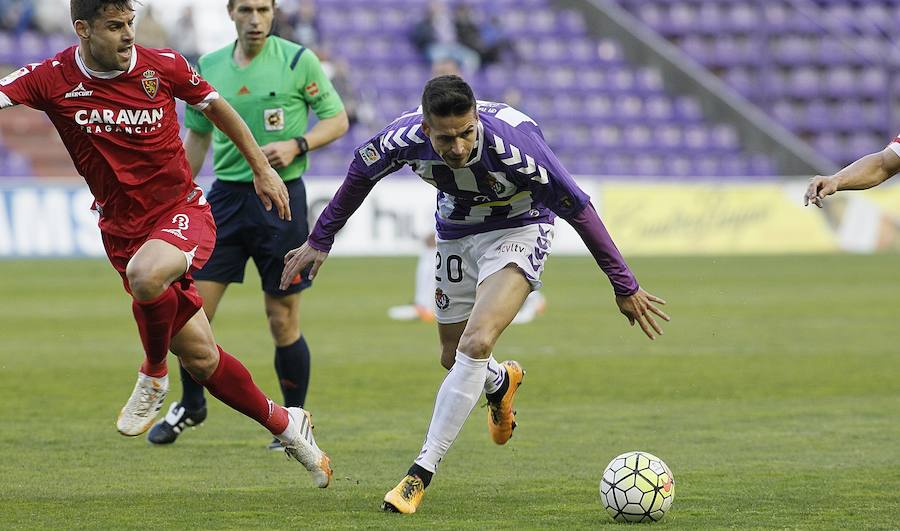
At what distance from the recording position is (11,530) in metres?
4.74

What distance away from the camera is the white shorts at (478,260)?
5773 millimetres

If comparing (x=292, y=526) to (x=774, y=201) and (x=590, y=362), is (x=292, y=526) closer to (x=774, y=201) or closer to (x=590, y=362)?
(x=590, y=362)

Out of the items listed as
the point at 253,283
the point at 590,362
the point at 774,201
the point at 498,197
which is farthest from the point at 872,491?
the point at 774,201

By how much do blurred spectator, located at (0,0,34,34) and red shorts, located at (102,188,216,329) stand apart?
19833 mm

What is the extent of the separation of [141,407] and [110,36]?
4.94 feet

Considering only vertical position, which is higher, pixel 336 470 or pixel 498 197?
pixel 498 197

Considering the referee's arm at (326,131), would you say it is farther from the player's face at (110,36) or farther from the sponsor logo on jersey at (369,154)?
the player's face at (110,36)

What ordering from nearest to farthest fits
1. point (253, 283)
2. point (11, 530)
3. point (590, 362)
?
1. point (11, 530)
2. point (590, 362)
3. point (253, 283)

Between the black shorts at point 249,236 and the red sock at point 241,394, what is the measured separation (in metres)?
1.36

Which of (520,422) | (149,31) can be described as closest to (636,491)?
(520,422)

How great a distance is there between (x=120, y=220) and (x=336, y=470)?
152 centimetres

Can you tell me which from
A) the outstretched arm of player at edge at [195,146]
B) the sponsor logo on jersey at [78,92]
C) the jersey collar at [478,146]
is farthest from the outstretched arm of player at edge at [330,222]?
the outstretched arm of player at edge at [195,146]

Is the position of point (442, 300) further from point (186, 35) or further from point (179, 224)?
point (186, 35)

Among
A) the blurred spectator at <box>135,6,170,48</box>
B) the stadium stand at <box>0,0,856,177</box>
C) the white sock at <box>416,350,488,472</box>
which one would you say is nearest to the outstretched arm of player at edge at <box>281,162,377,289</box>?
the white sock at <box>416,350,488,472</box>
